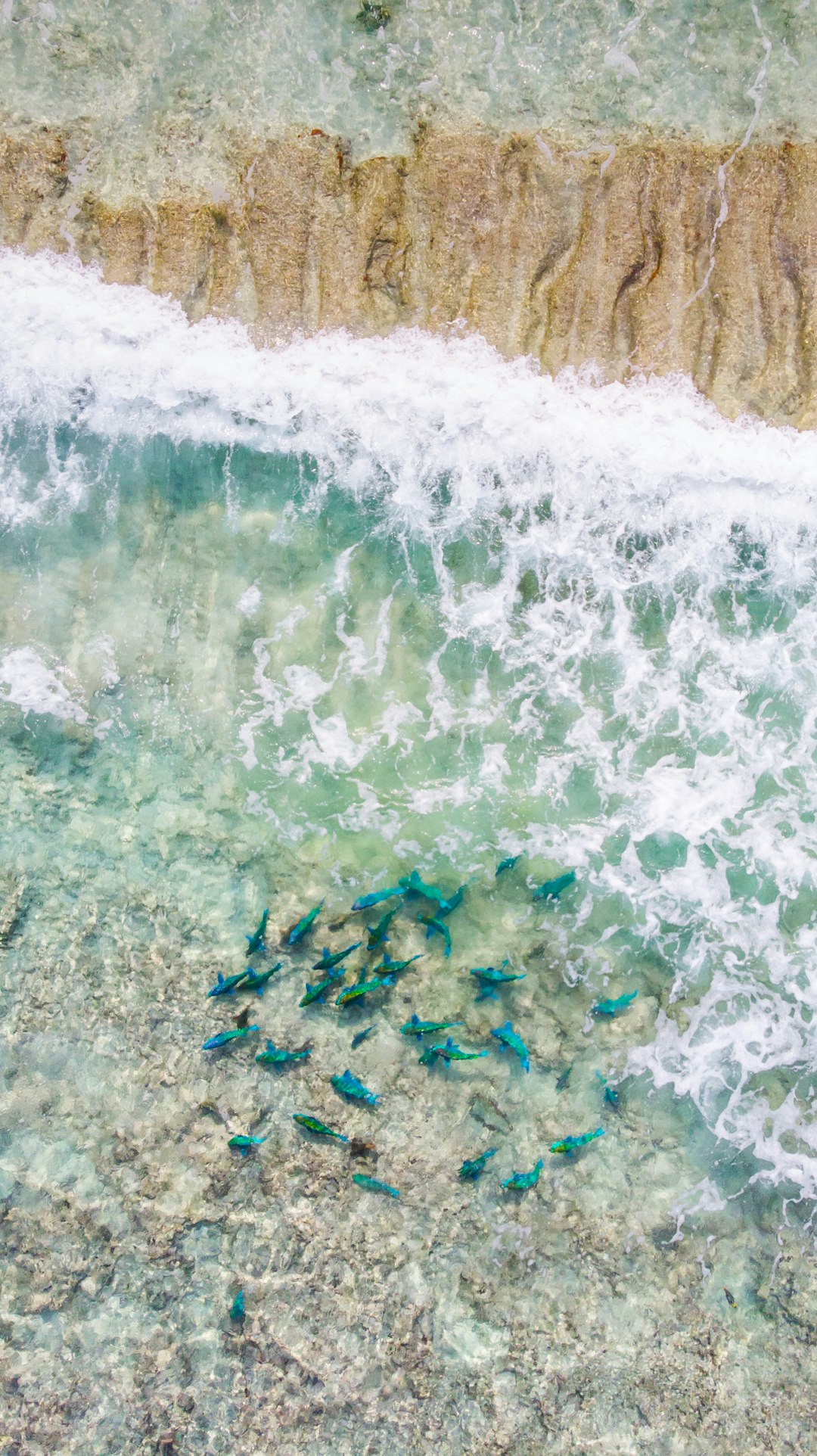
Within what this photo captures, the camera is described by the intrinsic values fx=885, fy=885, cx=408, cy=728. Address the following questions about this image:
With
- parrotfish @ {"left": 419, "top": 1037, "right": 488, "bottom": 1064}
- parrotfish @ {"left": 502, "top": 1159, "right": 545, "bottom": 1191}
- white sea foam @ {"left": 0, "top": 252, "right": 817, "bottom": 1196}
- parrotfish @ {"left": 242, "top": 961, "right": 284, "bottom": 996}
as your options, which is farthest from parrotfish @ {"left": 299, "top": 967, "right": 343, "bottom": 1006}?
parrotfish @ {"left": 502, "top": 1159, "right": 545, "bottom": 1191}

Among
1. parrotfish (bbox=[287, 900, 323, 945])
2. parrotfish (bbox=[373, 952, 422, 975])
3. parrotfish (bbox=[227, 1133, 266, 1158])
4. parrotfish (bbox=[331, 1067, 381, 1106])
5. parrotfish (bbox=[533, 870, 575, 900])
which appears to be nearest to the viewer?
parrotfish (bbox=[227, 1133, 266, 1158])

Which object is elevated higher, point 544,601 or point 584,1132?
point 544,601

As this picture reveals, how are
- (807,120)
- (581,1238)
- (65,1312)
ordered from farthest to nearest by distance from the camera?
(807,120) < (581,1238) < (65,1312)

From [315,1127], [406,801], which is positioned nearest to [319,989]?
[315,1127]

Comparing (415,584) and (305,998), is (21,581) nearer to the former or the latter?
(415,584)

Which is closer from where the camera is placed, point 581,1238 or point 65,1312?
point 65,1312

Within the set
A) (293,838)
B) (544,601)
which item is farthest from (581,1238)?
(544,601)

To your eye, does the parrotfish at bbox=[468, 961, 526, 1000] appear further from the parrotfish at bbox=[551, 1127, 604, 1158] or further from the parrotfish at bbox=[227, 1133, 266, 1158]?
the parrotfish at bbox=[227, 1133, 266, 1158]
